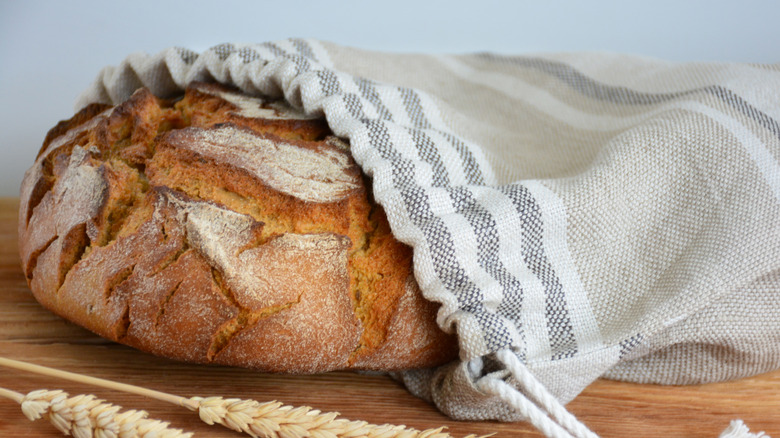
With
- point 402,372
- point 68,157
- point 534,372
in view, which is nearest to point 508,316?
point 534,372

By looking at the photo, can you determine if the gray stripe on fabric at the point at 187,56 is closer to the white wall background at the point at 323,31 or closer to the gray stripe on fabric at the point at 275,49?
the gray stripe on fabric at the point at 275,49

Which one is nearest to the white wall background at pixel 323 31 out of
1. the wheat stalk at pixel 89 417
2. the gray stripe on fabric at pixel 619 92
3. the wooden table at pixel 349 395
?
the gray stripe on fabric at pixel 619 92

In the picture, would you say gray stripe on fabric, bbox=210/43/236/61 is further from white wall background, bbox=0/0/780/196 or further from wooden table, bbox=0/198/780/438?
white wall background, bbox=0/0/780/196

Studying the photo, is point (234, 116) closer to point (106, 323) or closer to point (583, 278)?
point (106, 323)

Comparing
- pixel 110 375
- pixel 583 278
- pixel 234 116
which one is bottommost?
pixel 110 375

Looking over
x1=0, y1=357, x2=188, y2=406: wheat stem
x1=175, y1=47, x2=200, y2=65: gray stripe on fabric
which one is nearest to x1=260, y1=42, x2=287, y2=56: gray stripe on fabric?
x1=175, y1=47, x2=200, y2=65: gray stripe on fabric
